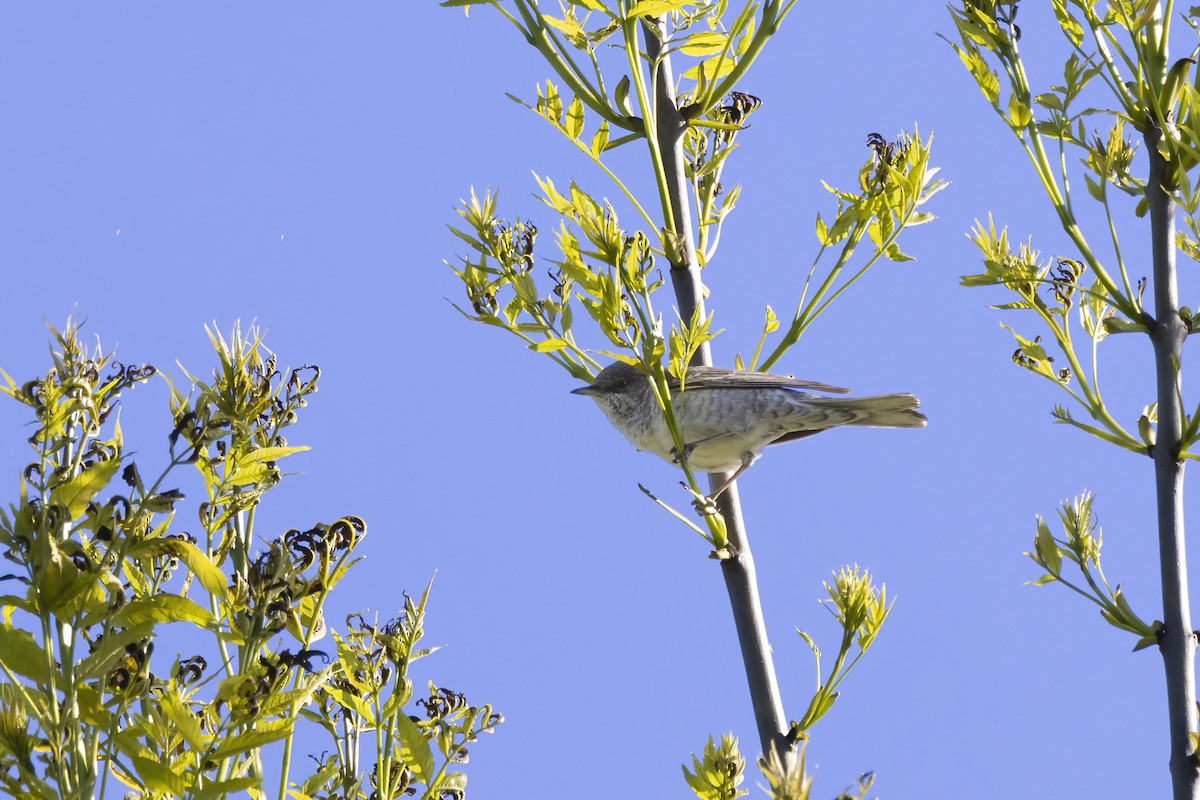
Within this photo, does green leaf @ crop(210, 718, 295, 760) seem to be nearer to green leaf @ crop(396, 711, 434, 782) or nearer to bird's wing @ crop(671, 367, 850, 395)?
green leaf @ crop(396, 711, 434, 782)

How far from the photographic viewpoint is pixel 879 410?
184 inches

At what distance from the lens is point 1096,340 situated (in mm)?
3387

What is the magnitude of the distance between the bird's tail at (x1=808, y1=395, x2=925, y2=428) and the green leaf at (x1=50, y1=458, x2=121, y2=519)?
3213mm

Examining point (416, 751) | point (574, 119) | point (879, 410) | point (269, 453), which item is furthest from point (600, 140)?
point (879, 410)

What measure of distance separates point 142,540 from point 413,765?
643mm

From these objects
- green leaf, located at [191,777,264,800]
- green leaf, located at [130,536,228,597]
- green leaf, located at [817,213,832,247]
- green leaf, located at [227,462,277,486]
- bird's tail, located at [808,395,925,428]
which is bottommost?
green leaf, located at [191,777,264,800]

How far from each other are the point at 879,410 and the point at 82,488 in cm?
332

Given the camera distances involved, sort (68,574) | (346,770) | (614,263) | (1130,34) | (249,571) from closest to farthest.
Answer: (68,574)
(249,571)
(346,770)
(614,263)
(1130,34)

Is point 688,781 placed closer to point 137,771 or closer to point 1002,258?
point 137,771

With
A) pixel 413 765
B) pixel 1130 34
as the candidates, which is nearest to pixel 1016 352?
pixel 1130 34

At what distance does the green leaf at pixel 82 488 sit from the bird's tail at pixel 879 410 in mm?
3213

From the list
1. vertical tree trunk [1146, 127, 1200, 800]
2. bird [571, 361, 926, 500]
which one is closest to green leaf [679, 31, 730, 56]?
vertical tree trunk [1146, 127, 1200, 800]

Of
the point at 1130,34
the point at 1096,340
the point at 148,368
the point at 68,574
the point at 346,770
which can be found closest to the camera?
the point at 68,574

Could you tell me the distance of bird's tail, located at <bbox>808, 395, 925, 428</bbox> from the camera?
4.62 m
